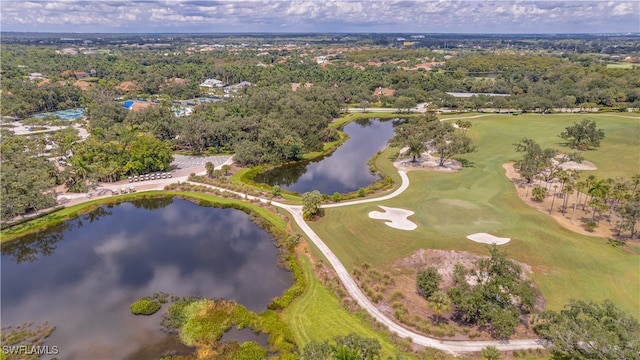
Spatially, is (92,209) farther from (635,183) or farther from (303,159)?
(635,183)

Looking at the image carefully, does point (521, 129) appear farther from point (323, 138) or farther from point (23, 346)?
point (23, 346)

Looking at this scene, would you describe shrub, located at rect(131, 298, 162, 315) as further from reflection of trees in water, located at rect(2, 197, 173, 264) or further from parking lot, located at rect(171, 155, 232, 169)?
parking lot, located at rect(171, 155, 232, 169)

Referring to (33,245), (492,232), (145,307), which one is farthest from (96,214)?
(492,232)

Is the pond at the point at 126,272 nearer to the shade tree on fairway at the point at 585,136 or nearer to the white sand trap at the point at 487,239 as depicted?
the white sand trap at the point at 487,239

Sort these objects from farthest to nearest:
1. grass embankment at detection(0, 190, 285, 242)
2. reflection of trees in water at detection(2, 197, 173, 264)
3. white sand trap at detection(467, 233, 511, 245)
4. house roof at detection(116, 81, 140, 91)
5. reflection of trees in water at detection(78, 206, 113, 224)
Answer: house roof at detection(116, 81, 140, 91)
reflection of trees in water at detection(78, 206, 113, 224)
grass embankment at detection(0, 190, 285, 242)
reflection of trees in water at detection(2, 197, 173, 264)
white sand trap at detection(467, 233, 511, 245)

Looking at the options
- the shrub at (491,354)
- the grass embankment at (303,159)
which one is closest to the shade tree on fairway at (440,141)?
the grass embankment at (303,159)

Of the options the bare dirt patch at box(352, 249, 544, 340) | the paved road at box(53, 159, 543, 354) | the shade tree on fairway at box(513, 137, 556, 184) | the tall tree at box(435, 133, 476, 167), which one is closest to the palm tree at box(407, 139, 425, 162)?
the tall tree at box(435, 133, 476, 167)

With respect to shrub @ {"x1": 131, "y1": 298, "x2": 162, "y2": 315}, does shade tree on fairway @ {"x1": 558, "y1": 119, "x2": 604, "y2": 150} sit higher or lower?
higher
